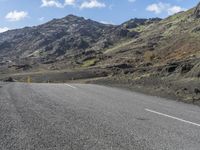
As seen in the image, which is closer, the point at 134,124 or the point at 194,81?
the point at 134,124

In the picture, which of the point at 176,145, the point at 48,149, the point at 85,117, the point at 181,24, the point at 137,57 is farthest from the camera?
the point at 181,24

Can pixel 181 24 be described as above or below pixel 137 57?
above

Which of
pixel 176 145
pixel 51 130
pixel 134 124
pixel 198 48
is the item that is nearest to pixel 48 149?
pixel 51 130

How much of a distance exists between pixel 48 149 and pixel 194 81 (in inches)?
868

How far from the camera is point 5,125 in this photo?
10.9 metres

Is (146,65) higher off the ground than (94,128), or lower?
higher

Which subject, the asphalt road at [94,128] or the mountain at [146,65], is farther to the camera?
the mountain at [146,65]

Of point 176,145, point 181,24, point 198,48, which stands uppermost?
point 181,24

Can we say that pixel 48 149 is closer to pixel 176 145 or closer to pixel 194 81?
pixel 176 145

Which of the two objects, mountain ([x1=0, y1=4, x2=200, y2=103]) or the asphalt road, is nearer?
the asphalt road

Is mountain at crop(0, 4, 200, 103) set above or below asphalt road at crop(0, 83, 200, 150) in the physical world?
above

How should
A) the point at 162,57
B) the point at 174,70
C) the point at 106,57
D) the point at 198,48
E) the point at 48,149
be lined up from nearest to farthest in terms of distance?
the point at 48,149, the point at 174,70, the point at 198,48, the point at 162,57, the point at 106,57

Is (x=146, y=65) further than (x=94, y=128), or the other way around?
(x=146, y=65)

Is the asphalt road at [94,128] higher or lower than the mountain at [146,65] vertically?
lower
